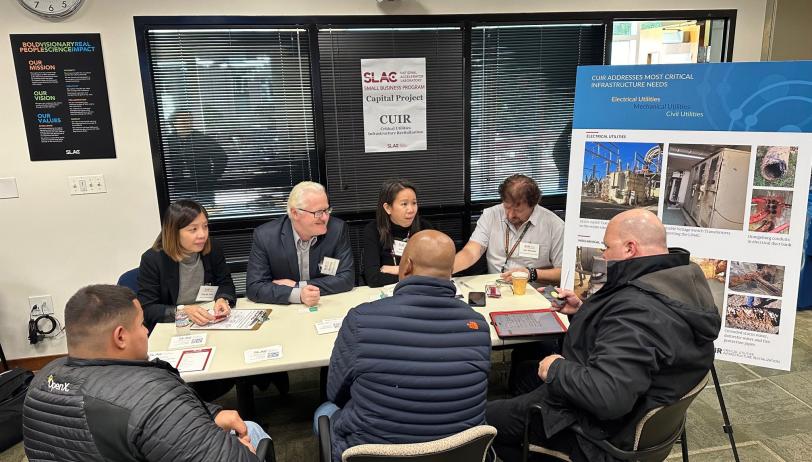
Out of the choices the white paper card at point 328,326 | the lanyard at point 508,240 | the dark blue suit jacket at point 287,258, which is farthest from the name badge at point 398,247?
the white paper card at point 328,326

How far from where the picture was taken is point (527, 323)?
2262mm

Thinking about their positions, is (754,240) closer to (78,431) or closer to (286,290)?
(286,290)

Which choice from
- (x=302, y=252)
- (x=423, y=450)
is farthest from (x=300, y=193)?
(x=423, y=450)

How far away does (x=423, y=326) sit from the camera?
5.00 feet

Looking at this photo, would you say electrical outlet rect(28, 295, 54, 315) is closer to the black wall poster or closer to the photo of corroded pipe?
the black wall poster

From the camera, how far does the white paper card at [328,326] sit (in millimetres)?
2234

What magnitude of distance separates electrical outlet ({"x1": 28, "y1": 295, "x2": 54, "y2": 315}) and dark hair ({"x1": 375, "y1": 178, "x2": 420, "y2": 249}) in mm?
2403

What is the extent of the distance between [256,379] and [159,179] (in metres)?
1.63

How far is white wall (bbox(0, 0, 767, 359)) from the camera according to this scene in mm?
3303

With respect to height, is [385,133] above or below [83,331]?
above

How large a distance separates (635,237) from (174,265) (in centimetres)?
217

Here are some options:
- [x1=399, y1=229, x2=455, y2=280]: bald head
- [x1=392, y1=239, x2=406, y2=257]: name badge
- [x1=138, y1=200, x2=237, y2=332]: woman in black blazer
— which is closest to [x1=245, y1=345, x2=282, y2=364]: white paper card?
[x1=138, y1=200, x2=237, y2=332]: woman in black blazer

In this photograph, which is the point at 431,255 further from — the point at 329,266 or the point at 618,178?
the point at 618,178

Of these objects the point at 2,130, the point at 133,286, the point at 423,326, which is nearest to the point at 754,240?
the point at 423,326
